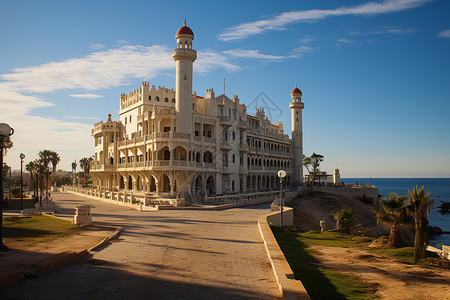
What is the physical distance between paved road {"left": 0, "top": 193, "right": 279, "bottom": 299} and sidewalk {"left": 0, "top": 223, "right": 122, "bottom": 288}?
29 centimetres

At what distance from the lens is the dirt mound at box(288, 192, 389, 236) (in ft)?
159

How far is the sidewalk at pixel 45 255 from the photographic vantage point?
9.75 metres

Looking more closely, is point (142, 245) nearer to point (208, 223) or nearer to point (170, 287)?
point (170, 287)

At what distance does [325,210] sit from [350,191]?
62.1ft

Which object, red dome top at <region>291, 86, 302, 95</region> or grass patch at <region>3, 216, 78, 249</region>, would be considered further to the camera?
red dome top at <region>291, 86, 302, 95</region>

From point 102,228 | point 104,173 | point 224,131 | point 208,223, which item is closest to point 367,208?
point 224,131

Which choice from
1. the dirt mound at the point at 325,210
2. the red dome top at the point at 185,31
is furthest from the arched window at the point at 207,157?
the red dome top at the point at 185,31

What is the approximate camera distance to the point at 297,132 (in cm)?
8119

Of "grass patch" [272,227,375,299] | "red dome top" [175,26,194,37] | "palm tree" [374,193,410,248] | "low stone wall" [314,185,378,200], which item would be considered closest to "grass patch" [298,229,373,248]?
"palm tree" [374,193,410,248]

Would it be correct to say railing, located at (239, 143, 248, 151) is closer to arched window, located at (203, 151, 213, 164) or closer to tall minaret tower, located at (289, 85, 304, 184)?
arched window, located at (203, 151, 213, 164)

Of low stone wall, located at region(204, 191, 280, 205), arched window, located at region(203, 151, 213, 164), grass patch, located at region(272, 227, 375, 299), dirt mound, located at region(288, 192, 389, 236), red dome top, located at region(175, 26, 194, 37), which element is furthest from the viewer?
arched window, located at region(203, 151, 213, 164)

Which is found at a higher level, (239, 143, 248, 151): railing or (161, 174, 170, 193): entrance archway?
(239, 143, 248, 151): railing

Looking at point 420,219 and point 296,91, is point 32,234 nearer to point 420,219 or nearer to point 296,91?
point 420,219

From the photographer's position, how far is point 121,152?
195 ft
